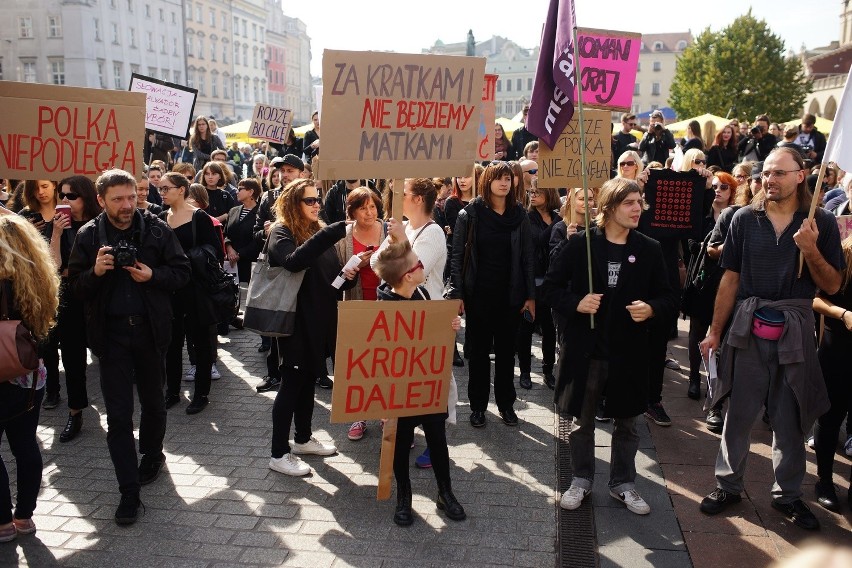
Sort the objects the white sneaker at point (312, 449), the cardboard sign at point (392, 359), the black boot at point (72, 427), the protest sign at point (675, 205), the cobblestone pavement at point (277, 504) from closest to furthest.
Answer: the cobblestone pavement at point (277, 504)
the cardboard sign at point (392, 359)
the white sneaker at point (312, 449)
the black boot at point (72, 427)
the protest sign at point (675, 205)

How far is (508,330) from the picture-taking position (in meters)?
5.95

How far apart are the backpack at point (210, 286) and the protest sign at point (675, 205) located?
3.56 m

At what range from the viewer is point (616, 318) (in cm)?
447

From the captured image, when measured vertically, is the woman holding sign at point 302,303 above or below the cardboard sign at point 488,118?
below

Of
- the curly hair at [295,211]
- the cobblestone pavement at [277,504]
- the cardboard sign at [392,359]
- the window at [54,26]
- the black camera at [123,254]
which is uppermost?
the window at [54,26]

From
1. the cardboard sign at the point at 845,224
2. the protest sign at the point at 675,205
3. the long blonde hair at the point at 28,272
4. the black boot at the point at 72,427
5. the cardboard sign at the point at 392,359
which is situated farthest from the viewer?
the protest sign at the point at 675,205

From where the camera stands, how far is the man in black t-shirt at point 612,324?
4453 millimetres

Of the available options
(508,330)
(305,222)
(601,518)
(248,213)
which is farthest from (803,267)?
(248,213)

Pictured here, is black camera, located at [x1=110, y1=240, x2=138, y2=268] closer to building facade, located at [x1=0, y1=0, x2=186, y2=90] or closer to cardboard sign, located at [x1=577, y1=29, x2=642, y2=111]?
cardboard sign, located at [x1=577, y1=29, x2=642, y2=111]

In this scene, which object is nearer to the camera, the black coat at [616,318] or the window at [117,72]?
the black coat at [616,318]

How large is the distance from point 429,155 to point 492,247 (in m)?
1.32

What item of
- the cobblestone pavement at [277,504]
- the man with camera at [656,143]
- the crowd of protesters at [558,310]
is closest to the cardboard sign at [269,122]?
the man with camera at [656,143]

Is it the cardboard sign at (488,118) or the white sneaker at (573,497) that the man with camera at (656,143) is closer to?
the cardboard sign at (488,118)

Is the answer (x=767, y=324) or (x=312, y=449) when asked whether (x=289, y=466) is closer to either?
(x=312, y=449)
